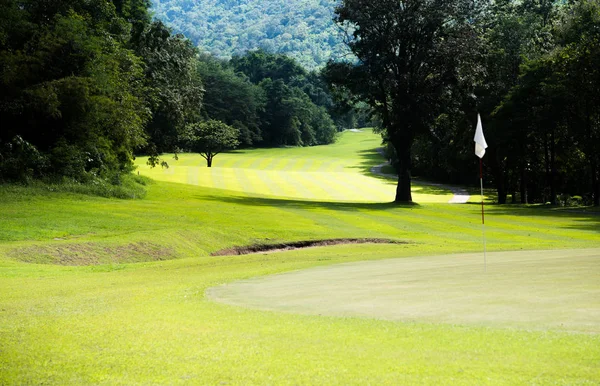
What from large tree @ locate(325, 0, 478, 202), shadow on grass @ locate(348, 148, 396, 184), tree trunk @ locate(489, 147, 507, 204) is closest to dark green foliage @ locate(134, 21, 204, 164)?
large tree @ locate(325, 0, 478, 202)

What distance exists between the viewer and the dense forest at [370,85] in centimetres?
4472

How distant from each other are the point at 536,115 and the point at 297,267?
1832 inches

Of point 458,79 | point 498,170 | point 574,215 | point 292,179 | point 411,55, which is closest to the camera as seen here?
point 574,215

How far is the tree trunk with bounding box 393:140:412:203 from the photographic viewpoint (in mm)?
60812

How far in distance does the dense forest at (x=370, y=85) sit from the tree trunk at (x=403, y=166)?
106 millimetres

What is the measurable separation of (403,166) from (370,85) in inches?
318

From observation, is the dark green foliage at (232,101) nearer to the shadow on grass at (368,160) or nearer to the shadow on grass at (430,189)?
the shadow on grass at (368,160)

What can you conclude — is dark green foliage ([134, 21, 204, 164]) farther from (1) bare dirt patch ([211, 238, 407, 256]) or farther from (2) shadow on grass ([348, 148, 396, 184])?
(2) shadow on grass ([348, 148, 396, 184])

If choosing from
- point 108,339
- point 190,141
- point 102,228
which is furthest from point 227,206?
point 190,141

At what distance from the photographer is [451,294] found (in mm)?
11195

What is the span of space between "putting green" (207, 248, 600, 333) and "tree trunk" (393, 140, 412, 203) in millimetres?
44879

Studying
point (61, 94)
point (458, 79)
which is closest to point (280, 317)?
point (61, 94)

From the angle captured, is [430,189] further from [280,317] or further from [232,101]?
[280,317]

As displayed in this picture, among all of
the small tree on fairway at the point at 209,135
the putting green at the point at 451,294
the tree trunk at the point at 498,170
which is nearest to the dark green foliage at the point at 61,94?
the putting green at the point at 451,294
